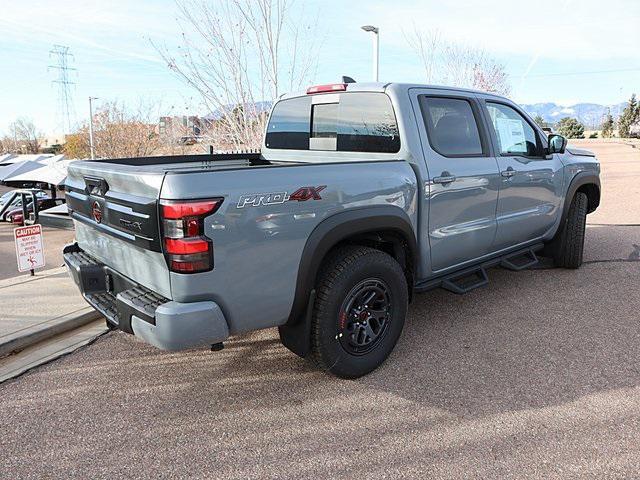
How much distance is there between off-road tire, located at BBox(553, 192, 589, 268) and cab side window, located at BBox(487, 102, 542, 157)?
118cm

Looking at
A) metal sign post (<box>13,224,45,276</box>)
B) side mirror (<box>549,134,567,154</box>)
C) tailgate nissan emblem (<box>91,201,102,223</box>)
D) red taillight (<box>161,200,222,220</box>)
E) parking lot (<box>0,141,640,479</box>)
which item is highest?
side mirror (<box>549,134,567,154</box>)

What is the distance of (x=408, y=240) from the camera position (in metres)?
3.57

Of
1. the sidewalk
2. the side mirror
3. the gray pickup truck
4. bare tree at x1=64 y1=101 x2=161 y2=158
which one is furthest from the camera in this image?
bare tree at x1=64 y1=101 x2=161 y2=158

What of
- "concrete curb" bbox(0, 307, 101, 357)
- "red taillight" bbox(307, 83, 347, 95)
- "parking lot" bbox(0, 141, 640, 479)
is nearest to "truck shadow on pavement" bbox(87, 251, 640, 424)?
"parking lot" bbox(0, 141, 640, 479)

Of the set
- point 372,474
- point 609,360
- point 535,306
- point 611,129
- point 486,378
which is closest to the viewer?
point 372,474

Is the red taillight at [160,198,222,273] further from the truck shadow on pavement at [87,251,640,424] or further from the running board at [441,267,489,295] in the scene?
the running board at [441,267,489,295]

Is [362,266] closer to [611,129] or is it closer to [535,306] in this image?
[535,306]

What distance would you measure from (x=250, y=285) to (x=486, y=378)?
5.84ft

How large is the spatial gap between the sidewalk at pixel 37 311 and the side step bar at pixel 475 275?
3101mm

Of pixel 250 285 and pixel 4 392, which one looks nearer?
pixel 250 285

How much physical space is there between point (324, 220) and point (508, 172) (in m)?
2.26

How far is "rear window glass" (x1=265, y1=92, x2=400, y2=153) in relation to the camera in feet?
12.3

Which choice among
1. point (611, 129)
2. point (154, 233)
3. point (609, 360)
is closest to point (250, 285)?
point (154, 233)

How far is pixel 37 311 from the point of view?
482 cm
